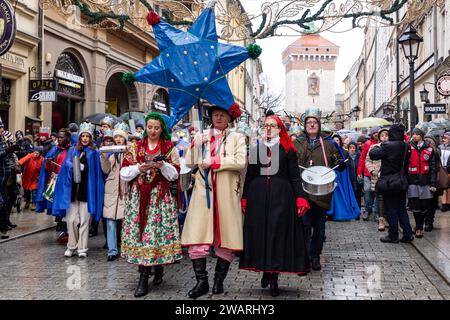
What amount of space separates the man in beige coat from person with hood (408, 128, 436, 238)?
16.4 ft

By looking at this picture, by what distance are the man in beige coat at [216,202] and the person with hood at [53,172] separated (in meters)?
3.37

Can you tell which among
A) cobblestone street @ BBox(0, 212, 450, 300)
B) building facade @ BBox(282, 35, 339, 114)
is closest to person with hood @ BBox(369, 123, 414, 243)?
cobblestone street @ BBox(0, 212, 450, 300)

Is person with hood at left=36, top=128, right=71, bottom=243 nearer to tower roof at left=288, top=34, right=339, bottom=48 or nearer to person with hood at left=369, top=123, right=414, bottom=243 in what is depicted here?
person with hood at left=369, top=123, right=414, bottom=243

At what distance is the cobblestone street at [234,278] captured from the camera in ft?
18.8

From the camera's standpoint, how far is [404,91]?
120 ft

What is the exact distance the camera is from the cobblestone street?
5.72m

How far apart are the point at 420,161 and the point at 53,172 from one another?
6105 millimetres

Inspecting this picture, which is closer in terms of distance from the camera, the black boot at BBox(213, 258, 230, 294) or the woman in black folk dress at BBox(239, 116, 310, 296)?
the woman in black folk dress at BBox(239, 116, 310, 296)

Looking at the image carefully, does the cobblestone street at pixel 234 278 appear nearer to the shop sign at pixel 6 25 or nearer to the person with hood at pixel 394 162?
the person with hood at pixel 394 162

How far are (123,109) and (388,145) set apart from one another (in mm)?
17201

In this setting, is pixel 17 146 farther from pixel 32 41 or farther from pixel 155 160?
pixel 32 41

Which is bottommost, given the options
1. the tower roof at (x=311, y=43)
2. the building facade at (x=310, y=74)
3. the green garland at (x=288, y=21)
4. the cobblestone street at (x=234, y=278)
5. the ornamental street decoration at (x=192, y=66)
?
the cobblestone street at (x=234, y=278)

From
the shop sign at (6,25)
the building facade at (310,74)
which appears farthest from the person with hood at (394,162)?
the building facade at (310,74)
